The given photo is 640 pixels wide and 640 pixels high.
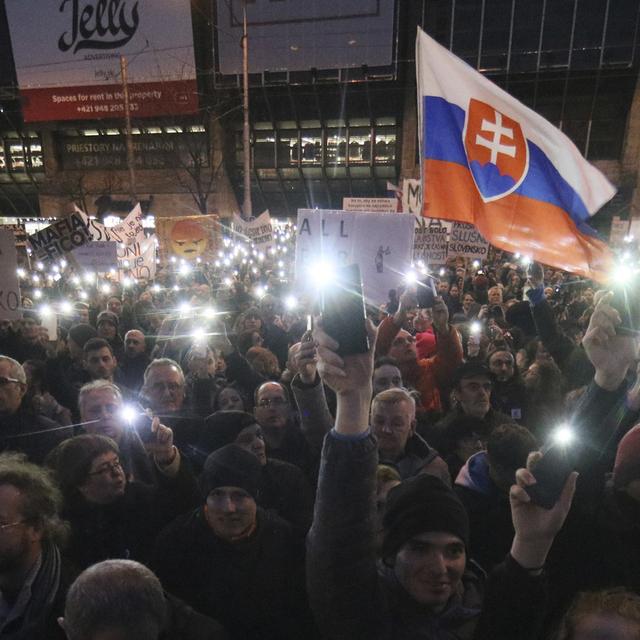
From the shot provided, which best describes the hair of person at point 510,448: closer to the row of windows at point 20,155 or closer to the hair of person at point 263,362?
the hair of person at point 263,362

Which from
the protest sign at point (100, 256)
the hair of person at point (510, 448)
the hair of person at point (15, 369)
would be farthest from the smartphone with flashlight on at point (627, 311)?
the protest sign at point (100, 256)

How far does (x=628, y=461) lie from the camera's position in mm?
1970

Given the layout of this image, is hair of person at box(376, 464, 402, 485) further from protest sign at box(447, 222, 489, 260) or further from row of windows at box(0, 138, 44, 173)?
row of windows at box(0, 138, 44, 173)

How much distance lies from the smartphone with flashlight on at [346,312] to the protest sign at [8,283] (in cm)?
478

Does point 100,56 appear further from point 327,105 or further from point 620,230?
point 620,230

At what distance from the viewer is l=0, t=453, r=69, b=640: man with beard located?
1.78 meters

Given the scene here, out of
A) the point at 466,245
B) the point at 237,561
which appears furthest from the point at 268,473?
the point at 466,245

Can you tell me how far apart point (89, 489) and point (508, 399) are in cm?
343

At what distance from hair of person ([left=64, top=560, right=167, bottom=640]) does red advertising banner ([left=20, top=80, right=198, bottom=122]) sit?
2507cm

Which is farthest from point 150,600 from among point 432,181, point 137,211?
point 137,211

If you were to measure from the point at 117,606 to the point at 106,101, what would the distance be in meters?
27.4

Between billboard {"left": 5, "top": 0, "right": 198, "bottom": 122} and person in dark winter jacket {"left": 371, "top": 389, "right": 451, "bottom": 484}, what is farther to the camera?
billboard {"left": 5, "top": 0, "right": 198, "bottom": 122}

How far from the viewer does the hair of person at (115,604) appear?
4.84ft

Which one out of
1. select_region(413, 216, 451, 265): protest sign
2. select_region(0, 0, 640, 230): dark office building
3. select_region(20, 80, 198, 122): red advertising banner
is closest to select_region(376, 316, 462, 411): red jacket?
select_region(413, 216, 451, 265): protest sign
